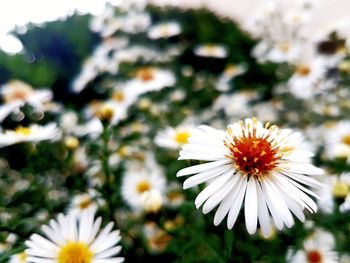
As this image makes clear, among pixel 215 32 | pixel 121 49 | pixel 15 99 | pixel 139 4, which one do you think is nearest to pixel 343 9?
pixel 215 32

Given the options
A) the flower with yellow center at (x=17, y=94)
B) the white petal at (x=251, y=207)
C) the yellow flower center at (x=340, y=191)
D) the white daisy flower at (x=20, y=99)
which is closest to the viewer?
the white petal at (x=251, y=207)

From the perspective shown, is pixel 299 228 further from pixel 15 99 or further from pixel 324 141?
pixel 15 99

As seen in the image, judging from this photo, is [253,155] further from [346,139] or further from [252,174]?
[346,139]

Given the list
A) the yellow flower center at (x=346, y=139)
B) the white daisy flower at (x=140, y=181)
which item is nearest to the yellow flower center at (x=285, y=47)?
the yellow flower center at (x=346, y=139)

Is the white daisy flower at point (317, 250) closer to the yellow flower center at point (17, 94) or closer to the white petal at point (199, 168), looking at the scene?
the white petal at point (199, 168)

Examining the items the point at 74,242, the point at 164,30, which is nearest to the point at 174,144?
the point at 74,242

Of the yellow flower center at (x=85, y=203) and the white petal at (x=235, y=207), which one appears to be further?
the yellow flower center at (x=85, y=203)
